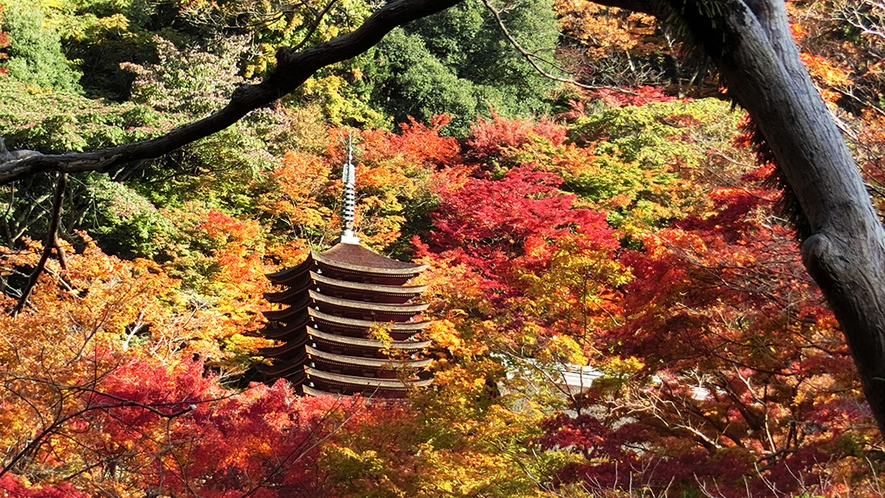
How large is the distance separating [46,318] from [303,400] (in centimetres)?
255

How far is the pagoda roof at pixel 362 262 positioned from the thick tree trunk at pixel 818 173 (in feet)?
33.5

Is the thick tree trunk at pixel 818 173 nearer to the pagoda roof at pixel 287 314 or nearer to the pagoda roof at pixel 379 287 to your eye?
the pagoda roof at pixel 379 287

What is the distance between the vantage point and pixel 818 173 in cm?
136

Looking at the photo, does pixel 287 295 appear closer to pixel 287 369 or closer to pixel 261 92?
pixel 287 369

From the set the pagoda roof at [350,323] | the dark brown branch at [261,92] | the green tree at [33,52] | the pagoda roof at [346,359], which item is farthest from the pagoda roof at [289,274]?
the dark brown branch at [261,92]

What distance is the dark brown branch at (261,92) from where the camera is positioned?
5.24 ft

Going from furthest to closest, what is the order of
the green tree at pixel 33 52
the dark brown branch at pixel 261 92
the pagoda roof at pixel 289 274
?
the green tree at pixel 33 52 → the pagoda roof at pixel 289 274 → the dark brown branch at pixel 261 92

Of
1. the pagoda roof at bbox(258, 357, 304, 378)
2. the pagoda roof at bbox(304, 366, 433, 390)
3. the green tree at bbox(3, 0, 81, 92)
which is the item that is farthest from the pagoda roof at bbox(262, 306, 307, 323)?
the green tree at bbox(3, 0, 81, 92)

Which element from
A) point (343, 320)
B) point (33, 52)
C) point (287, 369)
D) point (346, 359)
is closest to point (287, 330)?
point (287, 369)

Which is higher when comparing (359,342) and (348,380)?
(359,342)

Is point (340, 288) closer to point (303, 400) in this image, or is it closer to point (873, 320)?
point (303, 400)

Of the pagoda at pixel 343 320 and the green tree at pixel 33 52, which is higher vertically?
the green tree at pixel 33 52

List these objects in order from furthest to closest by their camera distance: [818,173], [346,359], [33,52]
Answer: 1. [33,52]
2. [346,359]
3. [818,173]

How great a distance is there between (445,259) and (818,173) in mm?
12463
